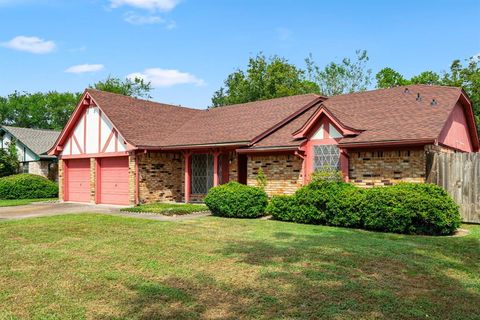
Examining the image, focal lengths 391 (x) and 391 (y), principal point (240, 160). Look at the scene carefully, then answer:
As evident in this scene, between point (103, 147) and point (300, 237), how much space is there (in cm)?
1349

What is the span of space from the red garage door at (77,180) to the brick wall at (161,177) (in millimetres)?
4459

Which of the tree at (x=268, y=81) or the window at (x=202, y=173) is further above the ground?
the tree at (x=268, y=81)

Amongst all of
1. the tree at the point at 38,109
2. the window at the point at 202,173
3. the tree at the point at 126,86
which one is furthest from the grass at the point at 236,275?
the tree at the point at 38,109

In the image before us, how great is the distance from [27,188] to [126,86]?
3029 centimetres

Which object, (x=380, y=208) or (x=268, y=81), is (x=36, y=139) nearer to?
(x=268, y=81)

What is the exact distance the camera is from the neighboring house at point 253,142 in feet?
44.2

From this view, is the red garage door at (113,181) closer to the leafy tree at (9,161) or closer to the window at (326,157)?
the window at (326,157)

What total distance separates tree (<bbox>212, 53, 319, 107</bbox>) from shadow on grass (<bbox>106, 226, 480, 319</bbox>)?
113 feet

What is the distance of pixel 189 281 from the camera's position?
5.99 meters

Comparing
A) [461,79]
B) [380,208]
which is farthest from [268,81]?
[380,208]

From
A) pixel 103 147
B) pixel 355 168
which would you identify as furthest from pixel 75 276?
pixel 103 147

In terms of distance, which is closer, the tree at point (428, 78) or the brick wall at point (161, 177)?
the brick wall at point (161, 177)

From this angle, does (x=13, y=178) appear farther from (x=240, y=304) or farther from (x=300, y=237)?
(x=240, y=304)

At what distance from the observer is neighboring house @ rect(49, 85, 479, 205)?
44.2 feet
